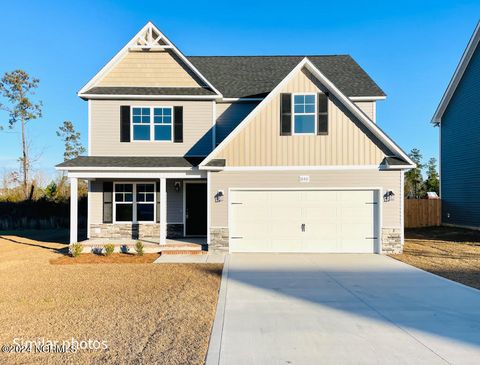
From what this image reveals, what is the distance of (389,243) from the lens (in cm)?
1177

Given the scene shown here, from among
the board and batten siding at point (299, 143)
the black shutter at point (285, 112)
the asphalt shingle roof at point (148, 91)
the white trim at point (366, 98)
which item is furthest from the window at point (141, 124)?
the white trim at point (366, 98)

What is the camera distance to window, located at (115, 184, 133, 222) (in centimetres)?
1384

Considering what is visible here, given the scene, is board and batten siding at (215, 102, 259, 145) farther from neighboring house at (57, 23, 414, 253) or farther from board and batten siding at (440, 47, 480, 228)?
board and batten siding at (440, 47, 480, 228)

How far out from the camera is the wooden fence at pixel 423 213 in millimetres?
20281

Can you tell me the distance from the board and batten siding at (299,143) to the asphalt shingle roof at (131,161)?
1637 millimetres

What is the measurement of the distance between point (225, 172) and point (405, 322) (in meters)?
7.75

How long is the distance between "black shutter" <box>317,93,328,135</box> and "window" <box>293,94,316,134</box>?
0.17 m

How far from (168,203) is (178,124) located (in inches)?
128

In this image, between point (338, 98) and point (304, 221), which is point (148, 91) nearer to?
point (338, 98)

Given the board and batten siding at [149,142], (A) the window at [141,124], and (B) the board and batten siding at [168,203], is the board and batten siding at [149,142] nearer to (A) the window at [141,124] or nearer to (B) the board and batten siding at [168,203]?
(A) the window at [141,124]

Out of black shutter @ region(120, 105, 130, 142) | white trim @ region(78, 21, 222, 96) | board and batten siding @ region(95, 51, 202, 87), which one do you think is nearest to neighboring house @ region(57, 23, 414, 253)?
black shutter @ region(120, 105, 130, 142)

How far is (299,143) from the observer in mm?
12008

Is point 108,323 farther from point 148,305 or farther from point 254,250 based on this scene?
point 254,250

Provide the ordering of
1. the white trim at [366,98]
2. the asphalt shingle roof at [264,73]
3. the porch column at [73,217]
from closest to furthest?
the porch column at [73,217] → the white trim at [366,98] → the asphalt shingle roof at [264,73]
